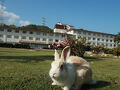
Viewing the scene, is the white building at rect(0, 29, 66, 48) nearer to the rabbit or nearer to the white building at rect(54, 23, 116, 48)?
the white building at rect(54, 23, 116, 48)

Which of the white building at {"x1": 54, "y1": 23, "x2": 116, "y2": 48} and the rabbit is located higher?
the white building at {"x1": 54, "y1": 23, "x2": 116, "y2": 48}

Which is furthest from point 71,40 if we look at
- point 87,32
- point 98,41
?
point 98,41

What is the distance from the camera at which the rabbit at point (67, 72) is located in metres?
2.41

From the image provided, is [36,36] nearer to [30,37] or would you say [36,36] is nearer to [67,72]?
[30,37]

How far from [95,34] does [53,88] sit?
69698mm

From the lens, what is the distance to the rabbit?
95.0 inches

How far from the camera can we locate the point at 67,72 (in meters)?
2.59

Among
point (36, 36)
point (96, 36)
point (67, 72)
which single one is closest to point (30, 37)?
point (36, 36)

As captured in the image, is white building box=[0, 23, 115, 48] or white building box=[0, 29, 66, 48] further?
white building box=[0, 23, 115, 48]

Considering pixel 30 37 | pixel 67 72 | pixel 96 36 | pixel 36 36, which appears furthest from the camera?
pixel 96 36

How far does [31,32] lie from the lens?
58.7 meters

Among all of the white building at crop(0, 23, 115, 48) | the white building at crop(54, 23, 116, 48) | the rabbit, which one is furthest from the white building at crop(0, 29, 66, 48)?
the rabbit

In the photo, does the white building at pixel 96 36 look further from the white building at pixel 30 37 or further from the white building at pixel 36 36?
the white building at pixel 30 37

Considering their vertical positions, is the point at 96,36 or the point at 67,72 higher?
the point at 96,36
